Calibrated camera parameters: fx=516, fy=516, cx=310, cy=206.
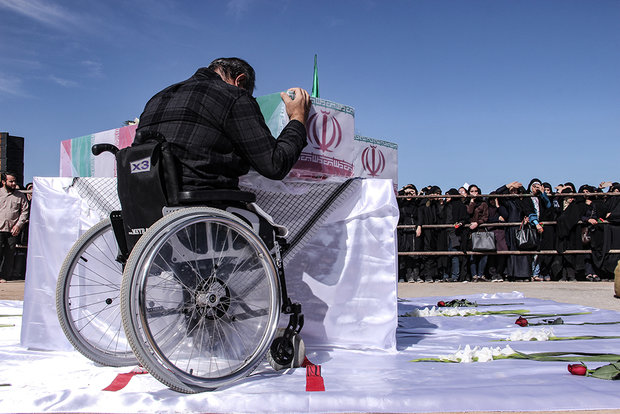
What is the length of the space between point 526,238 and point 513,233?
1.01 feet

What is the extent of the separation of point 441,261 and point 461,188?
1815 millimetres

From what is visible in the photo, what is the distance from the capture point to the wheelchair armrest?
7.17 ft

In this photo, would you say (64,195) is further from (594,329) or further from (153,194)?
(594,329)

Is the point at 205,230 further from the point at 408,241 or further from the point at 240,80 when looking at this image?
the point at 408,241

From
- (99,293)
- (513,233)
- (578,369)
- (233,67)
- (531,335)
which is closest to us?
(578,369)

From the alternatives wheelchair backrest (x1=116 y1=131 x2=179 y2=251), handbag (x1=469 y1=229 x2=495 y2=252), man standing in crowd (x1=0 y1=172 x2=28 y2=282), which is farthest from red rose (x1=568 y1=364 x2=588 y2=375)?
man standing in crowd (x1=0 y1=172 x2=28 y2=282)

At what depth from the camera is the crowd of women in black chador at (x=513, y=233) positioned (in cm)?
1030

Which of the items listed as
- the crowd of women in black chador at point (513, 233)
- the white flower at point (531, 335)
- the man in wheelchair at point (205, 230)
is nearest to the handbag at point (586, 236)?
the crowd of women in black chador at point (513, 233)

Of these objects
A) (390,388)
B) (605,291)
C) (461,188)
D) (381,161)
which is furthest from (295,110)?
(461,188)

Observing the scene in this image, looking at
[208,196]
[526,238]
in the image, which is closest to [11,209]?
[208,196]

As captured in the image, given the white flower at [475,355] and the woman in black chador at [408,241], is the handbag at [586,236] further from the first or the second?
the white flower at [475,355]

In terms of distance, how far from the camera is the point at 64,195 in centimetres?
318

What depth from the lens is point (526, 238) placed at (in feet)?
33.6

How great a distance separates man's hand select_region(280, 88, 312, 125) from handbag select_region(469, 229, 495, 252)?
8144mm
